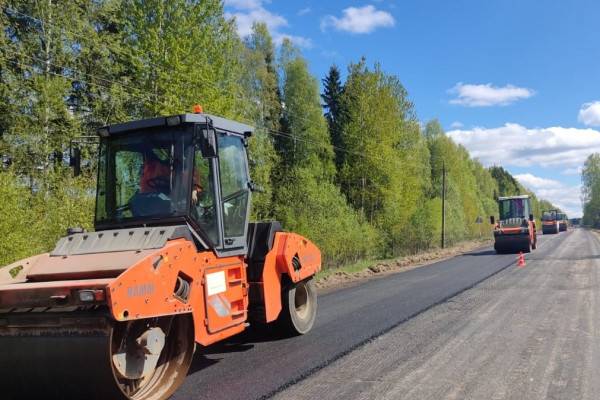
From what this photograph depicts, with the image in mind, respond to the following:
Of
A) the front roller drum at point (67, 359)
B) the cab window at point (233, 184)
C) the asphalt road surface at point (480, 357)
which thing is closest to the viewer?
the front roller drum at point (67, 359)

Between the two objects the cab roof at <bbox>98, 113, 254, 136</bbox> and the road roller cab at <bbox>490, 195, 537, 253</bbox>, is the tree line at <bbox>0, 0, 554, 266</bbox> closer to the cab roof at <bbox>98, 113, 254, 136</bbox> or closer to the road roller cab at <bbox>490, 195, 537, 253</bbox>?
the cab roof at <bbox>98, 113, 254, 136</bbox>

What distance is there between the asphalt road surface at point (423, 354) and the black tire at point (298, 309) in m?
0.14

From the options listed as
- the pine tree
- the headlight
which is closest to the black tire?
the headlight

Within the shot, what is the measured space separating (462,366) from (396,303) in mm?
4311

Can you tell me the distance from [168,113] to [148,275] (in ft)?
43.0

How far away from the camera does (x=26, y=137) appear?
14.4 metres

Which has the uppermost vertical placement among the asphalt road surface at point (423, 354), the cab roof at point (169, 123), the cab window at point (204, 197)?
the cab roof at point (169, 123)

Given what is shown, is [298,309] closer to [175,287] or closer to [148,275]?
[175,287]

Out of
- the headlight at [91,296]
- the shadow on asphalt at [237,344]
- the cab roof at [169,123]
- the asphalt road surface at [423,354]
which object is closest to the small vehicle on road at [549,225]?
the asphalt road surface at [423,354]

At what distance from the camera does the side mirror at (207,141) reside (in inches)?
197

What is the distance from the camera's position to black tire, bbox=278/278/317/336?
6.87 m

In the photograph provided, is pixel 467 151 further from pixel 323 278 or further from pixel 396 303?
pixel 396 303

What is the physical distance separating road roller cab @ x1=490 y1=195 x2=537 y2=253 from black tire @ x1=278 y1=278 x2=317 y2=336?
18271mm

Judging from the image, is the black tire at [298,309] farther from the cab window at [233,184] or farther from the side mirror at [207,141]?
the side mirror at [207,141]
